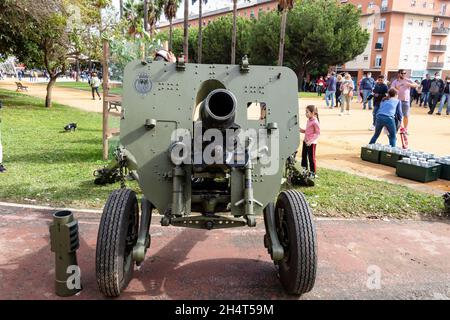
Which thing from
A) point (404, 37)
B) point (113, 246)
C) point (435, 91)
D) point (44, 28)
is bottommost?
point (113, 246)

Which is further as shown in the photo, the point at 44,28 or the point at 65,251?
the point at 44,28

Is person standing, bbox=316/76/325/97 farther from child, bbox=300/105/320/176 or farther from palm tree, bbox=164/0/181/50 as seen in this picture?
child, bbox=300/105/320/176

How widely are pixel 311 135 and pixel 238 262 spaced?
3.54m

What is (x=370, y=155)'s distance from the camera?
379 inches

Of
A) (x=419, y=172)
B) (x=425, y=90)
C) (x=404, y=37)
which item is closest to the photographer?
(x=419, y=172)

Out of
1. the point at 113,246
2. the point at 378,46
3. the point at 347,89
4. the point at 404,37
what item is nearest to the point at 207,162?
the point at 113,246

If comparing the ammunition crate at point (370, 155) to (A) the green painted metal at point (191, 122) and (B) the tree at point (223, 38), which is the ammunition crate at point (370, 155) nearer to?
(A) the green painted metal at point (191, 122)

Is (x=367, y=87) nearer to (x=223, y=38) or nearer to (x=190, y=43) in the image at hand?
(x=223, y=38)

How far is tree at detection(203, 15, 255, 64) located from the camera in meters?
50.5

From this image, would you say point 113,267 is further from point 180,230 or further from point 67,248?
point 180,230

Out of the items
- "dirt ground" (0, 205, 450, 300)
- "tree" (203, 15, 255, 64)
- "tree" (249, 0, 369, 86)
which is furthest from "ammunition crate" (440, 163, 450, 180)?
"tree" (203, 15, 255, 64)

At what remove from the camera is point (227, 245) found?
4918mm

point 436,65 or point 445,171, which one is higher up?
point 436,65
